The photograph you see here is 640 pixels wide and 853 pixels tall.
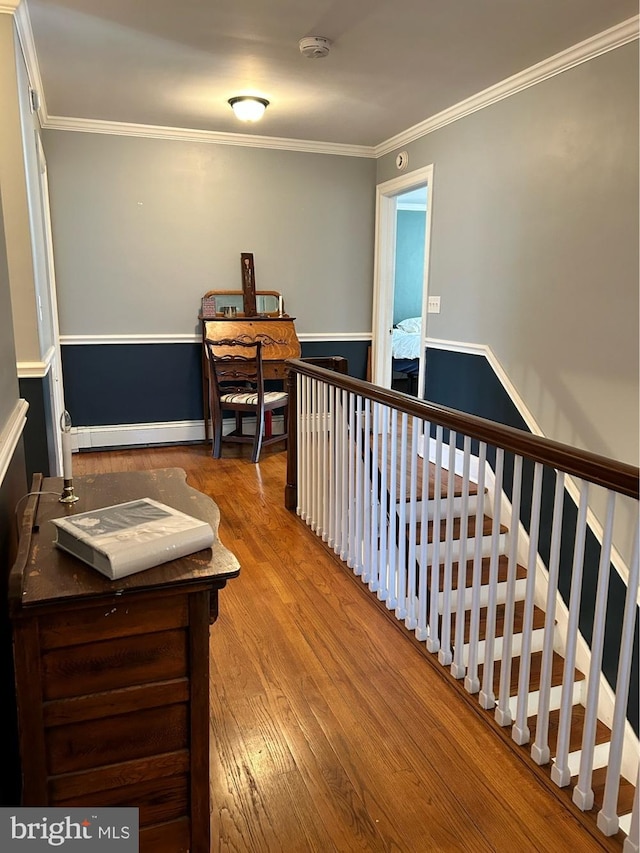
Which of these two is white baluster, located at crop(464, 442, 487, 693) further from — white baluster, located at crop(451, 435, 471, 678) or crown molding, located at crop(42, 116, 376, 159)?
crown molding, located at crop(42, 116, 376, 159)

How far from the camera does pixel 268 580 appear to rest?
286cm

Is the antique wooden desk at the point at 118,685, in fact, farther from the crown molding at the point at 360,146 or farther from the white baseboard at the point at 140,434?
the white baseboard at the point at 140,434

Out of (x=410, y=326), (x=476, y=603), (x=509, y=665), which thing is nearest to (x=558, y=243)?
(x=476, y=603)

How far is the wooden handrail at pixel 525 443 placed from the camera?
4.59 ft

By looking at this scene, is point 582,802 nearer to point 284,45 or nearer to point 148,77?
point 284,45

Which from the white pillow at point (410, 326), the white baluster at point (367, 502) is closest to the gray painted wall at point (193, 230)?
the white pillow at point (410, 326)

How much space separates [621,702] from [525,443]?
26.0 inches

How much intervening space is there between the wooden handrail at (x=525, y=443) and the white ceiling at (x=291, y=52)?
5.68 feet

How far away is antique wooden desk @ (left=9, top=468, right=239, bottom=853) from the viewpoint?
1.16 m

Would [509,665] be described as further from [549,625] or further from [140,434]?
[140,434]

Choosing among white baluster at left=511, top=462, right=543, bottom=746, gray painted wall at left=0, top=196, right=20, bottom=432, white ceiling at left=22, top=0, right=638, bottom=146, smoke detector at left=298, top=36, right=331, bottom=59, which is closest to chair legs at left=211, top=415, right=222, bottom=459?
white ceiling at left=22, top=0, right=638, bottom=146

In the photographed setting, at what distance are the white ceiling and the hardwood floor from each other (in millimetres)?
2622

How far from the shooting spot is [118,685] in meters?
1.23

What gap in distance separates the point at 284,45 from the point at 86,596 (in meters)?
3.06
